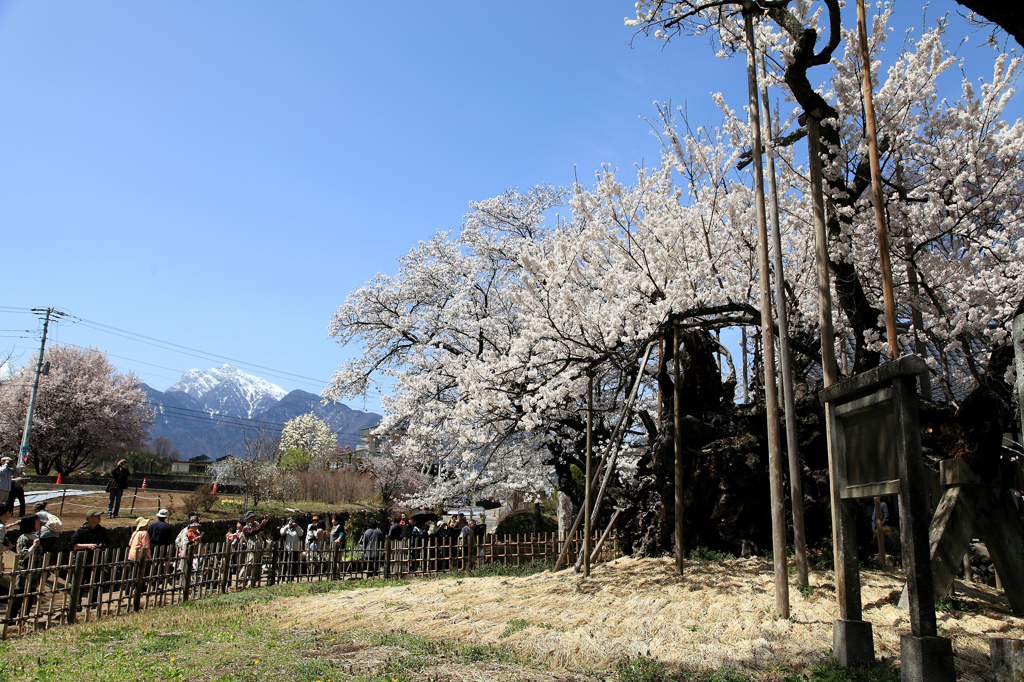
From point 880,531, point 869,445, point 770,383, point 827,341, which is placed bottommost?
point 880,531

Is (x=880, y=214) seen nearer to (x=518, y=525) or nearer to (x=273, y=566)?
(x=273, y=566)

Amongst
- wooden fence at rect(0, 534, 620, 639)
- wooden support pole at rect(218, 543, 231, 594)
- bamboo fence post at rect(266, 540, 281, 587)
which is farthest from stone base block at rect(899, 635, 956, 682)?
bamboo fence post at rect(266, 540, 281, 587)

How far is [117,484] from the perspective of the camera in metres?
19.2

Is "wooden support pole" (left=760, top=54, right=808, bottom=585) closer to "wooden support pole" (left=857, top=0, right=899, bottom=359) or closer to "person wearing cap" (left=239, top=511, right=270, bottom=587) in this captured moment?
"wooden support pole" (left=857, top=0, right=899, bottom=359)

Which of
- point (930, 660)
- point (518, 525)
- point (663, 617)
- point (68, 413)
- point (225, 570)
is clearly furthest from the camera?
point (68, 413)

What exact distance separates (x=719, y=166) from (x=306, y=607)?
386 inches

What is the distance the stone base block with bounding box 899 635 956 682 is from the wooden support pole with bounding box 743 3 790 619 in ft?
7.47

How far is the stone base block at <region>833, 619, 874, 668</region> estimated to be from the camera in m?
5.27

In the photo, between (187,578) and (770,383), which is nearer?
(770,383)

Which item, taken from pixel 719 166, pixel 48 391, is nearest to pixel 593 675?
pixel 719 166

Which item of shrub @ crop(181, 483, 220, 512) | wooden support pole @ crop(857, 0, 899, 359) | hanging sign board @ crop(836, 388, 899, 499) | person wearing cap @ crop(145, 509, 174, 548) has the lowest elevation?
shrub @ crop(181, 483, 220, 512)

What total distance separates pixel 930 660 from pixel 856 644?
0.97 metres

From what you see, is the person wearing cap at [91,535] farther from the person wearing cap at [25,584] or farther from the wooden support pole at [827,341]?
the wooden support pole at [827,341]

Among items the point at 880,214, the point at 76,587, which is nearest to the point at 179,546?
the point at 76,587
